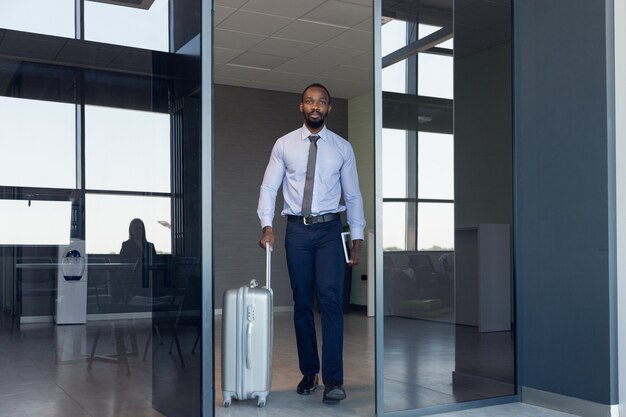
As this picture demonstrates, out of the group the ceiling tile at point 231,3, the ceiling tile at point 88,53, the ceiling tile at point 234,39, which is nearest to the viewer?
the ceiling tile at point 88,53

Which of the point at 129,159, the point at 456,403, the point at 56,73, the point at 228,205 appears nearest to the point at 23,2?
the point at 56,73

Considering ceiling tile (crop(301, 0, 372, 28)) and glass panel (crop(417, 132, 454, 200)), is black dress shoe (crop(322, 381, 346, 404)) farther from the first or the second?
ceiling tile (crop(301, 0, 372, 28))

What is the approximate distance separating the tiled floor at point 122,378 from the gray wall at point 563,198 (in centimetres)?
29

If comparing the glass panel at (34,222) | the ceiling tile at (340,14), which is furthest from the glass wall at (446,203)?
the ceiling tile at (340,14)

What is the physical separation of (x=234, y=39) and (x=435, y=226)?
171 inches

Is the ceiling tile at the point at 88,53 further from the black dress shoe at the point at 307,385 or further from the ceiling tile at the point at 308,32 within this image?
the ceiling tile at the point at 308,32

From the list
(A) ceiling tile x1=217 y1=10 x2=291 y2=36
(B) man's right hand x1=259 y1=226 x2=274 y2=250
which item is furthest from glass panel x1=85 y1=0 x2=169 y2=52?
(A) ceiling tile x1=217 y1=10 x2=291 y2=36

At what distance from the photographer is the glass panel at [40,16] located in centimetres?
276

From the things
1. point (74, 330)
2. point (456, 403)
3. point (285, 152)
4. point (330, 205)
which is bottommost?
point (456, 403)

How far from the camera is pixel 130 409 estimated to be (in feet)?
9.82

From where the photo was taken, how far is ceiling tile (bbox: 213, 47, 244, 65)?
7.86 metres

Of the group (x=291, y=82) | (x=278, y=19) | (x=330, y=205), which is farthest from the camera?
(x=291, y=82)

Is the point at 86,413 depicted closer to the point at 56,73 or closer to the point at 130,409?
the point at 130,409

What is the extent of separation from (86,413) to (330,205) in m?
1.68
